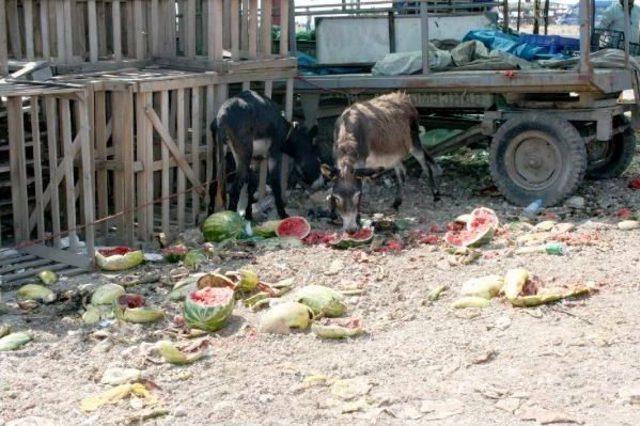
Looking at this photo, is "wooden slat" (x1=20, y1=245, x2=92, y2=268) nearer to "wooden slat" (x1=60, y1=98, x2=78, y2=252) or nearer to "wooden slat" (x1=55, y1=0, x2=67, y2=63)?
"wooden slat" (x1=60, y1=98, x2=78, y2=252)

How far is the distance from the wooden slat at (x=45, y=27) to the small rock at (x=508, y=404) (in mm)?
7545

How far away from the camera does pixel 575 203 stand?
38.4 feet

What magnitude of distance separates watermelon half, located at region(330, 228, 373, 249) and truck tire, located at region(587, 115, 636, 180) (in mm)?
4446

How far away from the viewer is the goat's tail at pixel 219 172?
1109 centimetres

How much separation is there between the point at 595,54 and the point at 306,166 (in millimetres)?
3962

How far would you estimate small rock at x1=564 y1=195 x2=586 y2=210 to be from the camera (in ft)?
38.2

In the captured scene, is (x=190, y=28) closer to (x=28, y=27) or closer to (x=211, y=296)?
(x=28, y=27)

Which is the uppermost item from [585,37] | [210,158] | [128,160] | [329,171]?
[585,37]

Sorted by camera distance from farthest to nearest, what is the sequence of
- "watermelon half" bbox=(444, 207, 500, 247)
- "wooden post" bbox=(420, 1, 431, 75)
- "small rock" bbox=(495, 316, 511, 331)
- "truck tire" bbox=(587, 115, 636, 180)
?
"truck tire" bbox=(587, 115, 636, 180), "wooden post" bbox=(420, 1, 431, 75), "watermelon half" bbox=(444, 207, 500, 247), "small rock" bbox=(495, 316, 511, 331)

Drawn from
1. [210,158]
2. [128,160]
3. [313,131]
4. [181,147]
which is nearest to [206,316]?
[128,160]

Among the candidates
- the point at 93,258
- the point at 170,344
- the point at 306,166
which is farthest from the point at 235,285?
the point at 306,166

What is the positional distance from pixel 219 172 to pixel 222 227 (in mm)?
780

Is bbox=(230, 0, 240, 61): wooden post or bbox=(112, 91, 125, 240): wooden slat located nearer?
bbox=(112, 91, 125, 240): wooden slat

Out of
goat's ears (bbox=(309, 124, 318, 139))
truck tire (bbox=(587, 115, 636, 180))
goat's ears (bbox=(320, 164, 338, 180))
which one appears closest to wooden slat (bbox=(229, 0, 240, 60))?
goat's ears (bbox=(309, 124, 318, 139))
